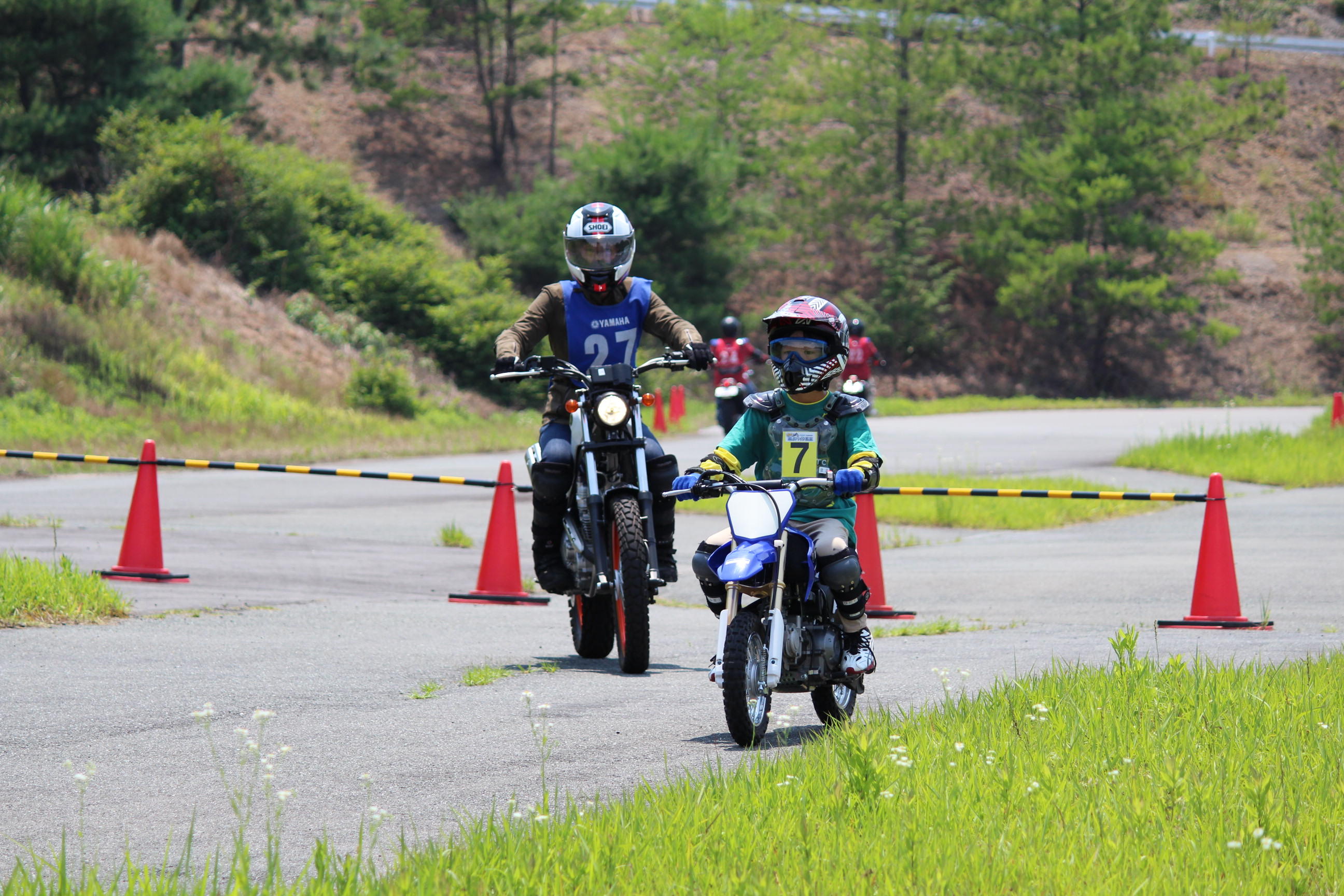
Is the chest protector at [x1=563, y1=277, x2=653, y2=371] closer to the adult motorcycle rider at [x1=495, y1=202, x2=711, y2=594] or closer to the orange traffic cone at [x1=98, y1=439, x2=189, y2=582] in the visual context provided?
the adult motorcycle rider at [x1=495, y1=202, x2=711, y2=594]

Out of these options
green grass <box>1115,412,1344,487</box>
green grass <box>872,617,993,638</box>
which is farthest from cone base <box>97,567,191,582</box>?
green grass <box>1115,412,1344,487</box>

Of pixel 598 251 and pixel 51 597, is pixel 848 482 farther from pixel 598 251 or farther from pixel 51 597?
pixel 51 597

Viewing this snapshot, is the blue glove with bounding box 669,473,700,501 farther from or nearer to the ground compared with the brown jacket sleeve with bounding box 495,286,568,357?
nearer to the ground

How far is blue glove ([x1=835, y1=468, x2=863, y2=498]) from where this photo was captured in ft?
20.5

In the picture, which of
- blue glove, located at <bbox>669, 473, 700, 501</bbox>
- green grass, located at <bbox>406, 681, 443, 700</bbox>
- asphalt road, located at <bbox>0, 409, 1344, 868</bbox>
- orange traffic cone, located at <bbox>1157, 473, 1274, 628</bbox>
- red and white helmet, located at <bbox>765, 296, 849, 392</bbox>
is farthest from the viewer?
orange traffic cone, located at <bbox>1157, 473, 1274, 628</bbox>

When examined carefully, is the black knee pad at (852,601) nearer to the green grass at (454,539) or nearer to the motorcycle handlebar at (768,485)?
the motorcycle handlebar at (768,485)

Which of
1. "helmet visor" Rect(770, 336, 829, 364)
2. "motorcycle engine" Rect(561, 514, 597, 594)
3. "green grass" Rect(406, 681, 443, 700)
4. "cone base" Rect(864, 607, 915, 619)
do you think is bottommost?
"cone base" Rect(864, 607, 915, 619)

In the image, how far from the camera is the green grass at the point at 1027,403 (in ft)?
142

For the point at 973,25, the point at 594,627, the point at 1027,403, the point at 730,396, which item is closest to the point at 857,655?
the point at 594,627

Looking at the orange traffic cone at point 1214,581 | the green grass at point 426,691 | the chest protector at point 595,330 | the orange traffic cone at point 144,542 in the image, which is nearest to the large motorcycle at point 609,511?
the chest protector at point 595,330

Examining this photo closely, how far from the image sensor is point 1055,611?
1115 centimetres

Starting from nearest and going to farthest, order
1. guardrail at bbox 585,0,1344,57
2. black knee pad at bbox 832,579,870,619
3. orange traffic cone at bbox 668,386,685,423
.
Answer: black knee pad at bbox 832,579,870,619 < orange traffic cone at bbox 668,386,685,423 < guardrail at bbox 585,0,1344,57

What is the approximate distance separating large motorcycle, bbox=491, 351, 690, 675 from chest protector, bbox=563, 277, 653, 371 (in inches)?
8.2

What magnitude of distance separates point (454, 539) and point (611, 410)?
7.27 m
